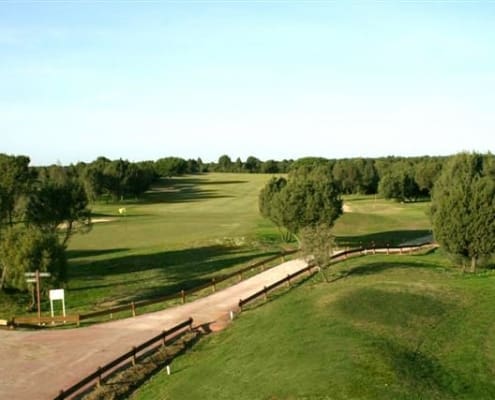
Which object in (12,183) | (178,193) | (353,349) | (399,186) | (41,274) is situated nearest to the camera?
(353,349)

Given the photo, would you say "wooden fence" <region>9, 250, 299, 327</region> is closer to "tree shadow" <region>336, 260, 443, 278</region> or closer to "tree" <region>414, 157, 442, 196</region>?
"tree shadow" <region>336, 260, 443, 278</region>

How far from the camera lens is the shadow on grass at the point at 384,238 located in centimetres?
6331

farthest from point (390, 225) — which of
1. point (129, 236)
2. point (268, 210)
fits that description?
point (129, 236)

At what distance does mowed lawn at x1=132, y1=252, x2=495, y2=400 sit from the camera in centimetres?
1900

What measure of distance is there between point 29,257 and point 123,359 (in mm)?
16161

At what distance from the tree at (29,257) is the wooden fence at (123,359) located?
39.9 ft

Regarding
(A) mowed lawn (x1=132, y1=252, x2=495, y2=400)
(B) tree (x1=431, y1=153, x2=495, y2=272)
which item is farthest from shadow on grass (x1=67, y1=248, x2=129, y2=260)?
(B) tree (x1=431, y1=153, x2=495, y2=272)

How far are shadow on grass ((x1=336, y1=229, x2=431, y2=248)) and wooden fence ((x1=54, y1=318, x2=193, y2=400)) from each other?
34.9 metres

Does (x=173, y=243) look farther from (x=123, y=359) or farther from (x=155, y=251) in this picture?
(x=123, y=359)

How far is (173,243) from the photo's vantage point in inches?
2584

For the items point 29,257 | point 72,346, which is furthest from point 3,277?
point 72,346

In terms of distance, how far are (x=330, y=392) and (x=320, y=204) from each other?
37061 millimetres

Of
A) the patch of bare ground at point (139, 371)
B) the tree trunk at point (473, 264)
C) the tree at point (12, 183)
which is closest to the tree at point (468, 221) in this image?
the tree trunk at point (473, 264)

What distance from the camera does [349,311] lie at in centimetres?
2792
